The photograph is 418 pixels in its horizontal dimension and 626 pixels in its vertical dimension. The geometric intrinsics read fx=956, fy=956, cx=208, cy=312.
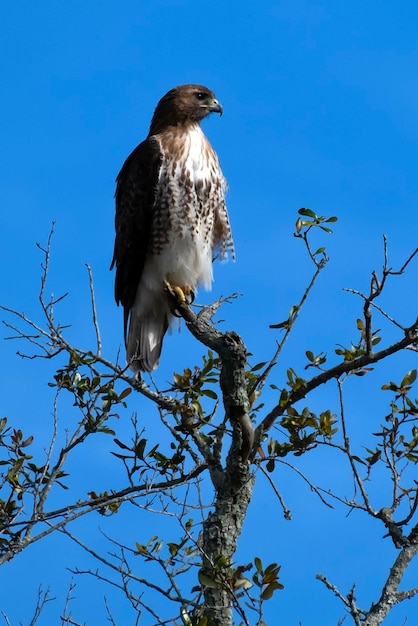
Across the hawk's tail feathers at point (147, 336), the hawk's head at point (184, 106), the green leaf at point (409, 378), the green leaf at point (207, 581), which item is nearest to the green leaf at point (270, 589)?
the green leaf at point (207, 581)

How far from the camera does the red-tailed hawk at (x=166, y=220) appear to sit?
6051mm

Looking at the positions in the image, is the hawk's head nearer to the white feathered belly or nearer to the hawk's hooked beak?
the hawk's hooked beak

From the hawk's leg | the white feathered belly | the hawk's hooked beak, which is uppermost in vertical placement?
the hawk's hooked beak

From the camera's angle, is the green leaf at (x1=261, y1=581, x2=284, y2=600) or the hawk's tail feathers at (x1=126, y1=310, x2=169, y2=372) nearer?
the green leaf at (x1=261, y1=581, x2=284, y2=600)

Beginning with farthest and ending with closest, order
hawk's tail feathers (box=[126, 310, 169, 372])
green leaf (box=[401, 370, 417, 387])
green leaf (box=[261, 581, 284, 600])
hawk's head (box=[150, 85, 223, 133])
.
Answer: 1. hawk's head (box=[150, 85, 223, 133])
2. hawk's tail feathers (box=[126, 310, 169, 372])
3. green leaf (box=[401, 370, 417, 387])
4. green leaf (box=[261, 581, 284, 600])

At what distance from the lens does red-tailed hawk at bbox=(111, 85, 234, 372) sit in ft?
19.9

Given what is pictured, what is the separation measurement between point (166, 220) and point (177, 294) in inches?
18.9

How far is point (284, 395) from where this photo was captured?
4281 mm

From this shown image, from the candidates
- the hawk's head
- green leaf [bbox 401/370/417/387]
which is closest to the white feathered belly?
the hawk's head

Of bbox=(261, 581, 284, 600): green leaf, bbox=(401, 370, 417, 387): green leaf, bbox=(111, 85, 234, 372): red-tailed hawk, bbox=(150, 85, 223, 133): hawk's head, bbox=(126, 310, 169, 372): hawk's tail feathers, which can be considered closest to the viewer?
bbox=(261, 581, 284, 600): green leaf

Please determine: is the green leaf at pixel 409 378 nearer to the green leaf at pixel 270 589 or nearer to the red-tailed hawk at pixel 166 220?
the green leaf at pixel 270 589

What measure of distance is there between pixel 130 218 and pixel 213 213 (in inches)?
21.3

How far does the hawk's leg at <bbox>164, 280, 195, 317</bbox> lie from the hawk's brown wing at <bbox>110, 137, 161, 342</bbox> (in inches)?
9.5

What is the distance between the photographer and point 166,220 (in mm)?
6043
